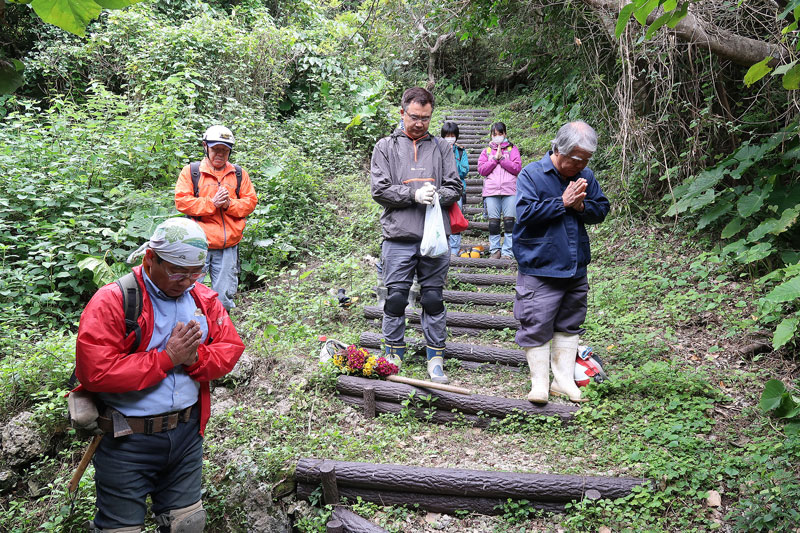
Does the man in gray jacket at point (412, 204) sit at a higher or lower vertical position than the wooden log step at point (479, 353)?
higher

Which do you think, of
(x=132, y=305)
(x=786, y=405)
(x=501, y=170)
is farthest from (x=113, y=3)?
(x=501, y=170)

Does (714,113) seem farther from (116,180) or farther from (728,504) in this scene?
(116,180)

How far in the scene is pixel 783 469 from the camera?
314 cm

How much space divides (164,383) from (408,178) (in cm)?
268

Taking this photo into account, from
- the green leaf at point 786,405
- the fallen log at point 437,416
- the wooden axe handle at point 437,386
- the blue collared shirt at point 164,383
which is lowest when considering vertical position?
A: the fallen log at point 437,416

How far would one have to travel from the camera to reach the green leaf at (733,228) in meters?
5.67

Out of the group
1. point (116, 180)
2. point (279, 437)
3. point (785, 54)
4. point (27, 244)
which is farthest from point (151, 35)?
point (785, 54)

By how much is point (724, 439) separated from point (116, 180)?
7.56 meters

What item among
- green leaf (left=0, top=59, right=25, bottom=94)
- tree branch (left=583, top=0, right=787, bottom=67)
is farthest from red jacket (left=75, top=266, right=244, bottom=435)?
tree branch (left=583, top=0, right=787, bottom=67)

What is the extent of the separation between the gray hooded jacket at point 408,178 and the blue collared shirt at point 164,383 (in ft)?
6.94

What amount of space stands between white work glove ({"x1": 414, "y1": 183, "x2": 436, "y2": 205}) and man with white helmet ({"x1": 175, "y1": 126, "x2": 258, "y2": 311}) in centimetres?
204

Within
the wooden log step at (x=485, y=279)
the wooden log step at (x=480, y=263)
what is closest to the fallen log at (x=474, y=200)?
the wooden log step at (x=480, y=263)

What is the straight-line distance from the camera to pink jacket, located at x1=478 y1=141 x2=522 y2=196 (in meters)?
7.60

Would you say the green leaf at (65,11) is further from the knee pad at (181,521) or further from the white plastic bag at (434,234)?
the white plastic bag at (434,234)
